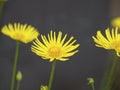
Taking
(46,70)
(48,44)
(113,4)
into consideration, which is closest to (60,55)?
(48,44)

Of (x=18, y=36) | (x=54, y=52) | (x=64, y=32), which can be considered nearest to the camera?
(x=54, y=52)

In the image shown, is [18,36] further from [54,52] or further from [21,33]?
[54,52]

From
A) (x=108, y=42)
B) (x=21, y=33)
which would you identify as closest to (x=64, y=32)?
(x=21, y=33)

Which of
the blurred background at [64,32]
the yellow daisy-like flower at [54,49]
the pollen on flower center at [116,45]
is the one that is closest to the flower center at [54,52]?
the yellow daisy-like flower at [54,49]

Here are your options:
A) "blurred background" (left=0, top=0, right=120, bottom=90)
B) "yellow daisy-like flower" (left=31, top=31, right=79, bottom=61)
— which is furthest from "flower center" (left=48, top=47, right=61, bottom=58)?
"blurred background" (left=0, top=0, right=120, bottom=90)

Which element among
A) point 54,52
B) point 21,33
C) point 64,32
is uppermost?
point 64,32

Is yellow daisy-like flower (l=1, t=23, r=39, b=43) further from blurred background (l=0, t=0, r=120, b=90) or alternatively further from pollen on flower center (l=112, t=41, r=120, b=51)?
blurred background (l=0, t=0, r=120, b=90)
